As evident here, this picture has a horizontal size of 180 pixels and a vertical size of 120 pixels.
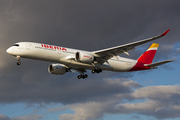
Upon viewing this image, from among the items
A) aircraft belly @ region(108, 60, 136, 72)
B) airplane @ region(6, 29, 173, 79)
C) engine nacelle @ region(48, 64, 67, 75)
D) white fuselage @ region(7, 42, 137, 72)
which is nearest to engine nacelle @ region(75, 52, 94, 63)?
airplane @ region(6, 29, 173, 79)

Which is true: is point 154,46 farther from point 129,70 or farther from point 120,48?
point 120,48

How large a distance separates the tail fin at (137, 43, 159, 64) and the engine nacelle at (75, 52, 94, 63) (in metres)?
13.5

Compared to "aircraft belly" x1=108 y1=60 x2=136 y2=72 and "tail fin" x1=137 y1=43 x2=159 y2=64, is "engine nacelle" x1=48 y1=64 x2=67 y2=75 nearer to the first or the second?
"aircraft belly" x1=108 y1=60 x2=136 y2=72

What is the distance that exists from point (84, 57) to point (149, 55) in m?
17.5

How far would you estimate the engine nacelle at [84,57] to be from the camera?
38812mm

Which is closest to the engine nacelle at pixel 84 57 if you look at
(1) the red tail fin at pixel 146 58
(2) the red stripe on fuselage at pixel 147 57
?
(1) the red tail fin at pixel 146 58

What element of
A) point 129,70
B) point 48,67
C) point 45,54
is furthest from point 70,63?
point 129,70

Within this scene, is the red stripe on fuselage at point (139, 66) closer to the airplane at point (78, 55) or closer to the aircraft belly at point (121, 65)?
the aircraft belly at point (121, 65)

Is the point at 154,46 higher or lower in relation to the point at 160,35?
higher

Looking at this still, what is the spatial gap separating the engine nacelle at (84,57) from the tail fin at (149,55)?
44.1ft

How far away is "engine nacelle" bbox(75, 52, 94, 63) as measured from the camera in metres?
38.8

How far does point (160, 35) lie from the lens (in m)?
34.2

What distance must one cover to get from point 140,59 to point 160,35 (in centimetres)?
1527

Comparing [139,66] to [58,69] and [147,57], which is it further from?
[58,69]
